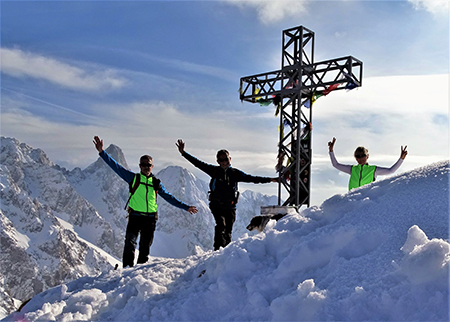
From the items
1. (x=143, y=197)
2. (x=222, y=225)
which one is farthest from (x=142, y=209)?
(x=222, y=225)

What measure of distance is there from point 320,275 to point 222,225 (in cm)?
314

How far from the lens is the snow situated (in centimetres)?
307

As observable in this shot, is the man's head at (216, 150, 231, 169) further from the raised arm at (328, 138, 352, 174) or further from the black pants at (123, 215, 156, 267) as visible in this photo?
the raised arm at (328, 138, 352, 174)

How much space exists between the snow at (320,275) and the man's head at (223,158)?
219 centimetres

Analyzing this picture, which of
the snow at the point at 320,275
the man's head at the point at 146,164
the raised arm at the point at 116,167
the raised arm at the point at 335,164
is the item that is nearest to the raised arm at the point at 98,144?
the raised arm at the point at 116,167

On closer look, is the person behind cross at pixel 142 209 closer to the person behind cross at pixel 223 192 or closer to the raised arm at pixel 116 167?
the raised arm at pixel 116 167

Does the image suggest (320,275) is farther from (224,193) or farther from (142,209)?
(142,209)

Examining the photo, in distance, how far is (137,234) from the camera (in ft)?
20.7

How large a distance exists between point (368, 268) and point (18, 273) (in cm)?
19137

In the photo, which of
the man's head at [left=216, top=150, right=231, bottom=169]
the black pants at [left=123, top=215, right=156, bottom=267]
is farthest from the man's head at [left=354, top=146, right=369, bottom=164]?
the black pants at [left=123, top=215, right=156, bottom=267]

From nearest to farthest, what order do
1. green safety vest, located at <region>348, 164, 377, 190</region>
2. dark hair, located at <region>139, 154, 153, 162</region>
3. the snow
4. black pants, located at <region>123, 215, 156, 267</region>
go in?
the snow
black pants, located at <region>123, 215, 156, 267</region>
dark hair, located at <region>139, 154, 153, 162</region>
green safety vest, located at <region>348, 164, 377, 190</region>

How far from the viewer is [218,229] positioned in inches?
259

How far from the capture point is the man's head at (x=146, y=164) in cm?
634

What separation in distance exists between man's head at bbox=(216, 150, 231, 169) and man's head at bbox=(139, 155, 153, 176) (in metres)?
1.15
